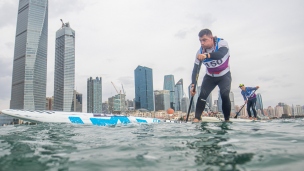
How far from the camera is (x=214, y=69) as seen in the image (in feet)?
25.2

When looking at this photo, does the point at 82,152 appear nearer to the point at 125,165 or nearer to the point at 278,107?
the point at 125,165

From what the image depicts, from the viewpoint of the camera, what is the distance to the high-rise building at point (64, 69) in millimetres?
166238

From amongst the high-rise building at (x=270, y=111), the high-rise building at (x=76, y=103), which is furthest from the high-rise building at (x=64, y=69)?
the high-rise building at (x=270, y=111)

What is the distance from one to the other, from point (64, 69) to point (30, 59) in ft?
114

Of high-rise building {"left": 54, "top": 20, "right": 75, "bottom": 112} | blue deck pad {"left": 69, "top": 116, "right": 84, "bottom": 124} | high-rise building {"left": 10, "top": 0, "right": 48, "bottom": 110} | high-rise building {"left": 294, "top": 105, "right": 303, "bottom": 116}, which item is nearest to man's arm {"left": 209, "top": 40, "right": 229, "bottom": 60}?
blue deck pad {"left": 69, "top": 116, "right": 84, "bottom": 124}

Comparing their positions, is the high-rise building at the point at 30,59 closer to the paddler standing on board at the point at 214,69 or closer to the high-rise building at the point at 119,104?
the high-rise building at the point at 119,104

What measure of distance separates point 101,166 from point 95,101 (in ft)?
664

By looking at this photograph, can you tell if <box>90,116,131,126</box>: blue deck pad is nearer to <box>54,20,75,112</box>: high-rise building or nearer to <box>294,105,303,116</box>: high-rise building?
<box>294,105,303,116</box>: high-rise building

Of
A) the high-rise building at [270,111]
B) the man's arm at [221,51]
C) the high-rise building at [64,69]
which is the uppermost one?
the high-rise building at [64,69]

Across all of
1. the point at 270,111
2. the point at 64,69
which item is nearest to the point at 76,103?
the point at 64,69

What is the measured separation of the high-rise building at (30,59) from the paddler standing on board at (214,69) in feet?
511

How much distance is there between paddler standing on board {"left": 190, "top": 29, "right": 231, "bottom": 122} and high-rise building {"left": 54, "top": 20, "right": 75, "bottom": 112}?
16819 cm

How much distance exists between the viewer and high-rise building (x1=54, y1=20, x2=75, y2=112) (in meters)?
166

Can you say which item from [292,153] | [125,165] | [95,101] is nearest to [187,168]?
[125,165]
